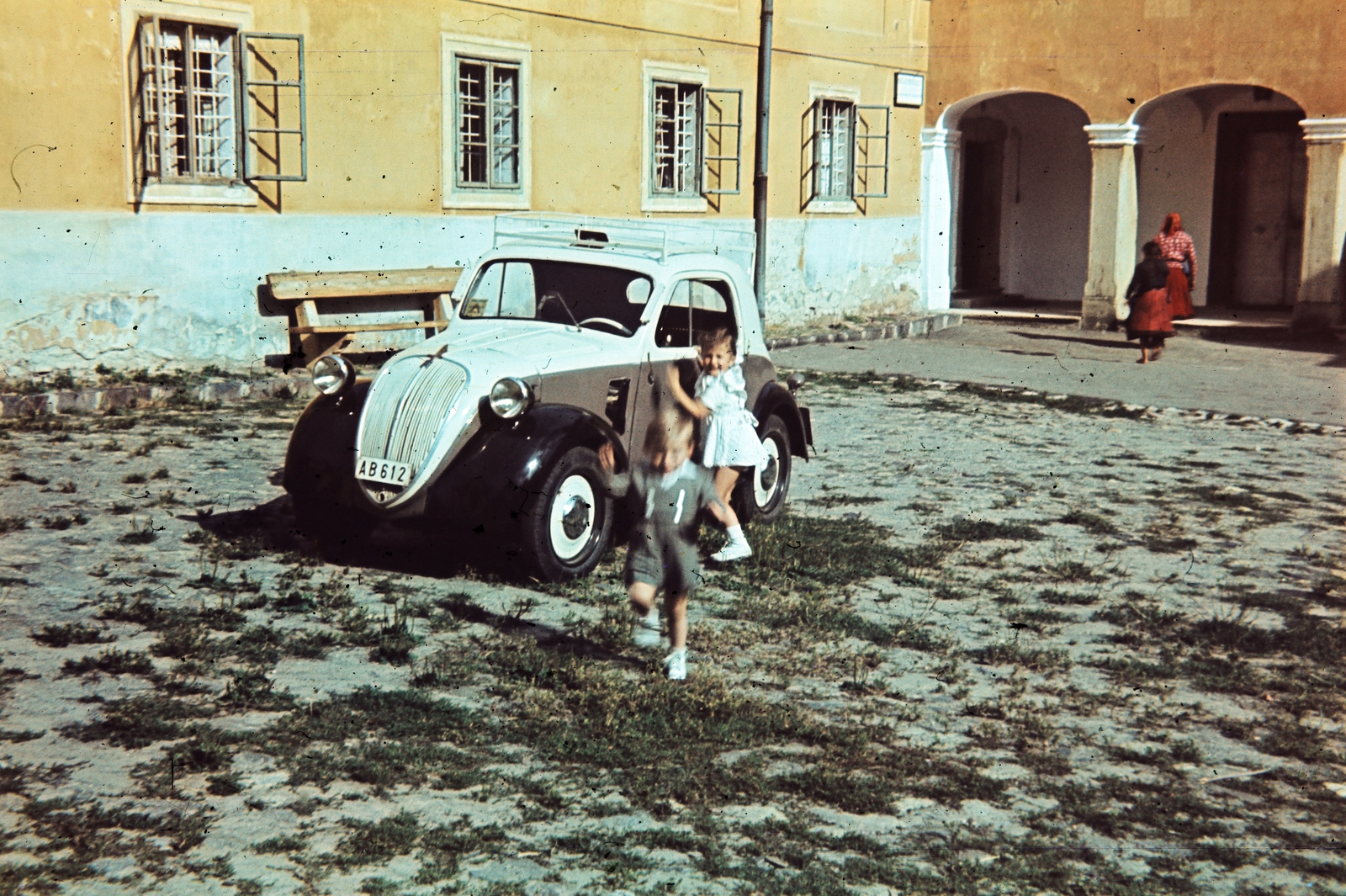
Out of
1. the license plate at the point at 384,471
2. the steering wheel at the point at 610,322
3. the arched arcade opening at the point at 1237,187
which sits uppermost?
the arched arcade opening at the point at 1237,187

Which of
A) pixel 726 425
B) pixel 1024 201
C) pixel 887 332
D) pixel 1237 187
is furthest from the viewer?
pixel 1024 201

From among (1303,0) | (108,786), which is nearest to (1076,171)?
(1303,0)

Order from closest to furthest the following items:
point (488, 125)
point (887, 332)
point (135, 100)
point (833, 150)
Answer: point (135, 100), point (488, 125), point (887, 332), point (833, 150)

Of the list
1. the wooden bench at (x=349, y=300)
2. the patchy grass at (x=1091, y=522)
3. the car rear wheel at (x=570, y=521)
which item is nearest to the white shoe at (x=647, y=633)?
the car rear wheel at (x=570, y=521)

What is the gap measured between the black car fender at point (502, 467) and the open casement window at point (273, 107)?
26.1 feet

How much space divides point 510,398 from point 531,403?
0.36ft

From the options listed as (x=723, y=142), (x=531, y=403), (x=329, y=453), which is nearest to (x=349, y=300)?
(x=723, y=142)

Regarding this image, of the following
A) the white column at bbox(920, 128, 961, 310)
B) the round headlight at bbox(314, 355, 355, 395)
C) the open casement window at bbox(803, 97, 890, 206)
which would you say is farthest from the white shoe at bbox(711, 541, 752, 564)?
the white column at bbox(920, 128, 961, 310)

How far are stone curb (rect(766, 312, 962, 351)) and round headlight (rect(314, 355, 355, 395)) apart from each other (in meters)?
11.8

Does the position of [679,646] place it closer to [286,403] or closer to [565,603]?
[565,603]

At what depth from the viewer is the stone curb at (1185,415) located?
13430mm

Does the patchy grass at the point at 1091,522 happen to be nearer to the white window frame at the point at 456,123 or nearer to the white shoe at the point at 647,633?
the white shoe at the point at 647,633

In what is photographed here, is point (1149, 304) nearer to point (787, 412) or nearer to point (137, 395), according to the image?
point (787, 412)

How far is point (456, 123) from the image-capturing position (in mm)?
16875
